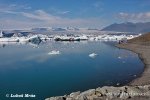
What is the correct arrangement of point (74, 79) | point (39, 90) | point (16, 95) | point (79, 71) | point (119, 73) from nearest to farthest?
point (16, 95), point (39, 90), point (74, 79), point (119, 73), point (79, 71)

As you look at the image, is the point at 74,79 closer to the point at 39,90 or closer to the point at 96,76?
the point at 96,76

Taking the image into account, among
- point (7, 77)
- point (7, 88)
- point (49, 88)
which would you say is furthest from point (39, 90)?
point (7, 77)

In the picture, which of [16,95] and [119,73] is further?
[119,73]

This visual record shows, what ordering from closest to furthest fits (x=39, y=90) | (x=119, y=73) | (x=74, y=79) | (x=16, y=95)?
(x=16, y=95)
(x=39, y=90)
(x=74, y=79)
(x=119, y=73)

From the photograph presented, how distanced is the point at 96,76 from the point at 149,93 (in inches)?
378

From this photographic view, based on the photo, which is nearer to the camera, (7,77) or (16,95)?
(16,95)

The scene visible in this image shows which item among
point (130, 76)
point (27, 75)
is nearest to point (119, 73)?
point (130, 76)

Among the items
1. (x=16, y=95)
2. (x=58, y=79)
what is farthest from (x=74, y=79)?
(x=16, y=95)

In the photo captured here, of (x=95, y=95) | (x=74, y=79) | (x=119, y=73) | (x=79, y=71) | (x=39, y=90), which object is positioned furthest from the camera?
(x=79, y=71)

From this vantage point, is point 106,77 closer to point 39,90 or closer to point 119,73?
point 119,73

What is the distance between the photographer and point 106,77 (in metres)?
23.0

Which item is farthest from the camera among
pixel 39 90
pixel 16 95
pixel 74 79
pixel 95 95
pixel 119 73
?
pixel 119 73

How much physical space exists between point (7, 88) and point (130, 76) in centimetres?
845

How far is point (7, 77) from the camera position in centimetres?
2378
